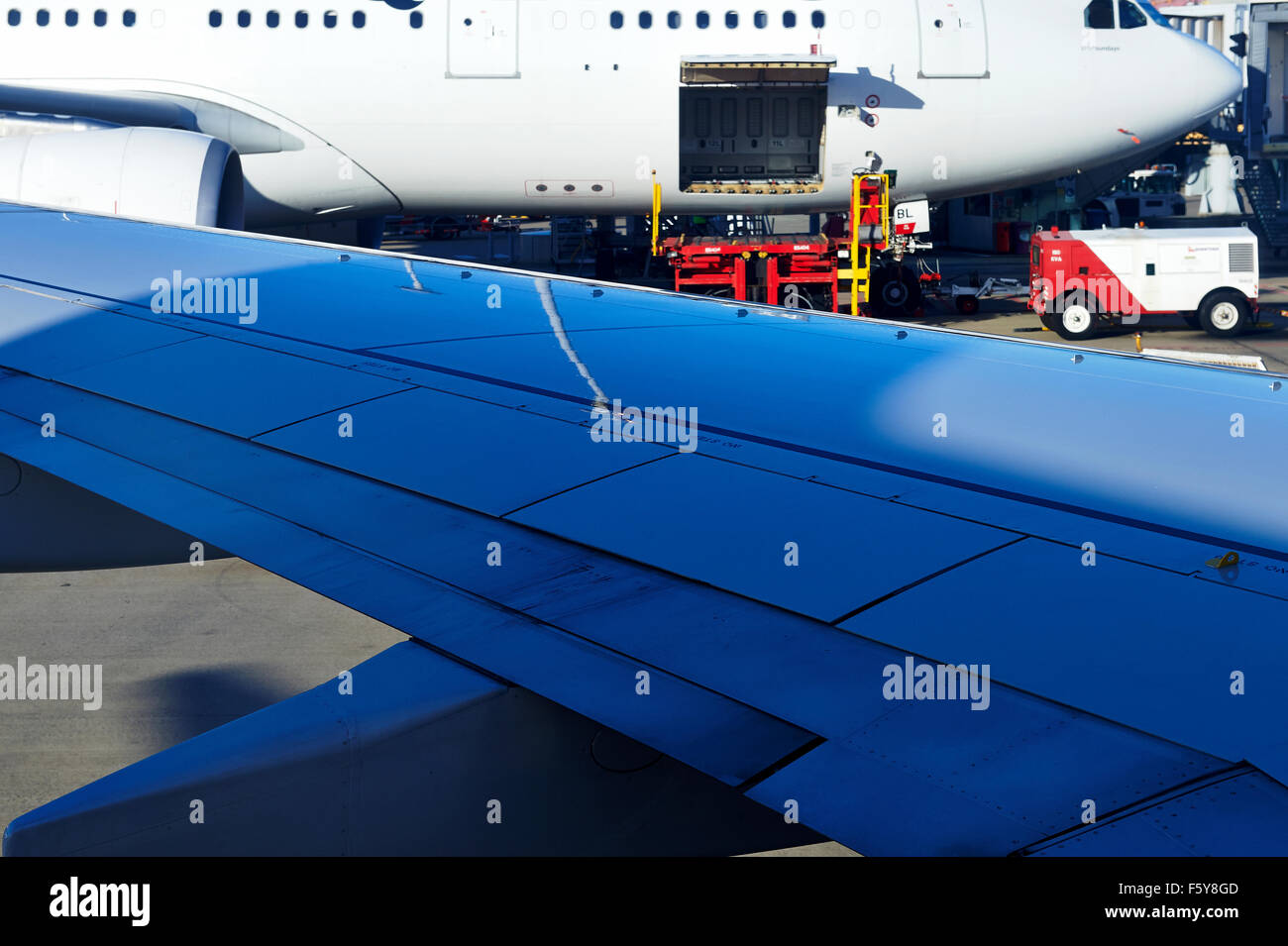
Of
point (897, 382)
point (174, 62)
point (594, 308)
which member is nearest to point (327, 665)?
point (594, 308)

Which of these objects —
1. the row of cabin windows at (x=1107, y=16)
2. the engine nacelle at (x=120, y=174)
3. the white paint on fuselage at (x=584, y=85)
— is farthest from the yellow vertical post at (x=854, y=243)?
the engine nacelle at (x=120, y=174)

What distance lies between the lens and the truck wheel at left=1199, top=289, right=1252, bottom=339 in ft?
55.0

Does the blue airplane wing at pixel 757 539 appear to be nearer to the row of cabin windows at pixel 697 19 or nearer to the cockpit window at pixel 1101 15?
the row of cabin windows at pixel 697 19

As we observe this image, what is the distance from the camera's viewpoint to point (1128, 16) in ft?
51.6

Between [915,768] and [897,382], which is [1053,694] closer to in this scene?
[915,768]

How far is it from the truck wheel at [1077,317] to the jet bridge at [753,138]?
13.2 ft

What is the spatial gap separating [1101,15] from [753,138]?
16.2 feet

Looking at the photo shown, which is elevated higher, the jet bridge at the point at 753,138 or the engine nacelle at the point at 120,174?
the jet bridge at the point at 753,138

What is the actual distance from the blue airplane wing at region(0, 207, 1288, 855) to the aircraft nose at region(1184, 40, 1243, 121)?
14.3 m

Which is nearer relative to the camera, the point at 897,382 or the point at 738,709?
the point at 738,709

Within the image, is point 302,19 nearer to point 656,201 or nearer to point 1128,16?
point 656,201

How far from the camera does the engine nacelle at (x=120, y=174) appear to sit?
960 cm
